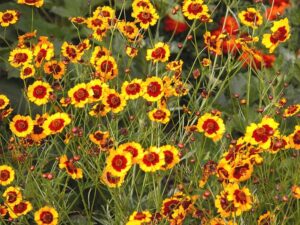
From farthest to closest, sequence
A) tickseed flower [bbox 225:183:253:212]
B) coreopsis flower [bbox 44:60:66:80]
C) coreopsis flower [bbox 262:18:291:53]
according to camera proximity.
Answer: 1. coreopsis flower [bbox 44:60:66:80]
2. coreopsis flower [bbox 262:18:291:53]
3. tickseed flower [bbox 225:183:253:212]

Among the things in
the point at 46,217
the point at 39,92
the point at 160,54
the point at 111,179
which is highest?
the point at 160,54

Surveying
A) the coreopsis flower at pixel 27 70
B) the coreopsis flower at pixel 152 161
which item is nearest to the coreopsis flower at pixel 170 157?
the coreopsis flower at pixel 152 161

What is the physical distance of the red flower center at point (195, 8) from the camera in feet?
7.34

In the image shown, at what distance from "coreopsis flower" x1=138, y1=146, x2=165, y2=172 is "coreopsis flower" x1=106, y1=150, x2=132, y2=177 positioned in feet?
0.12

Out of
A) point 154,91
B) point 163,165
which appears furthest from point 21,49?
point 163,165

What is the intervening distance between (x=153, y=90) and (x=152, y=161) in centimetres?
29

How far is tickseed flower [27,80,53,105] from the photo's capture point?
81.9 inches

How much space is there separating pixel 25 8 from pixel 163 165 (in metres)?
1.68

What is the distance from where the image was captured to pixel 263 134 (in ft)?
5.97

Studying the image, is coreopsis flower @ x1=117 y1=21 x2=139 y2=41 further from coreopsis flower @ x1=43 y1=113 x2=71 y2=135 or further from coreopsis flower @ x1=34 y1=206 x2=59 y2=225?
coreopsis flower @ x1=34 y1=206 x2=59 y2=225

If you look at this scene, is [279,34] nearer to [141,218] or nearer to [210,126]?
[210,126]

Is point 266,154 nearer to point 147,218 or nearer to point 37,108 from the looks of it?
point 147,218

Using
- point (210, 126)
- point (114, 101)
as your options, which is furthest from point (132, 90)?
point (210, 126)

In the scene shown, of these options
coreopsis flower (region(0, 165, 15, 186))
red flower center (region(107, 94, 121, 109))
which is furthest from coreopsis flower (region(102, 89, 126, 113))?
coreopsis flower (region(0, 165, 15, 186))
